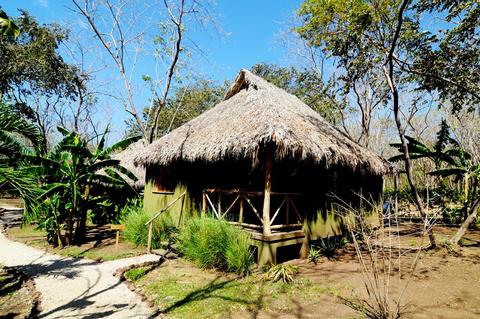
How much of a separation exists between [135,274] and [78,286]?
40.4 inches

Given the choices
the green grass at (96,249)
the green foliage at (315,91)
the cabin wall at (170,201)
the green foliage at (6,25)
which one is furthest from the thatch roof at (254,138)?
the green foliage at (315,91)

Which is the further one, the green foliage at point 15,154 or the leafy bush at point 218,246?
the leafy bush at point 218,246

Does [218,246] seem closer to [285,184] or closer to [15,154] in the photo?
[285,184]

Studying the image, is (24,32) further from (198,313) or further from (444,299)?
(444,299)

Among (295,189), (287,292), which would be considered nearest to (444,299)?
(287,292)

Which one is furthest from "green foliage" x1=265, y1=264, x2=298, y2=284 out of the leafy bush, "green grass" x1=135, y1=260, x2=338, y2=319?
the leafy bush

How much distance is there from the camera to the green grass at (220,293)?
4.53 m

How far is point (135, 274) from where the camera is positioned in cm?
613

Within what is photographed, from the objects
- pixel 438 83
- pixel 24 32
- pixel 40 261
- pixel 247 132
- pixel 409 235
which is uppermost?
pixel 24 32

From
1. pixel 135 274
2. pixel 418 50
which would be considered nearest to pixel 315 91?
pixel 418 50

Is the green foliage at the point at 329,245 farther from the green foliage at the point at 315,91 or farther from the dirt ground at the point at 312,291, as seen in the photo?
the green foliage at the point at 315,91

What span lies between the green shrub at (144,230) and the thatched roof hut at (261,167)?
0.75m

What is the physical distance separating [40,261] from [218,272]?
4.56 m

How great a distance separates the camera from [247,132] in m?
6.89
